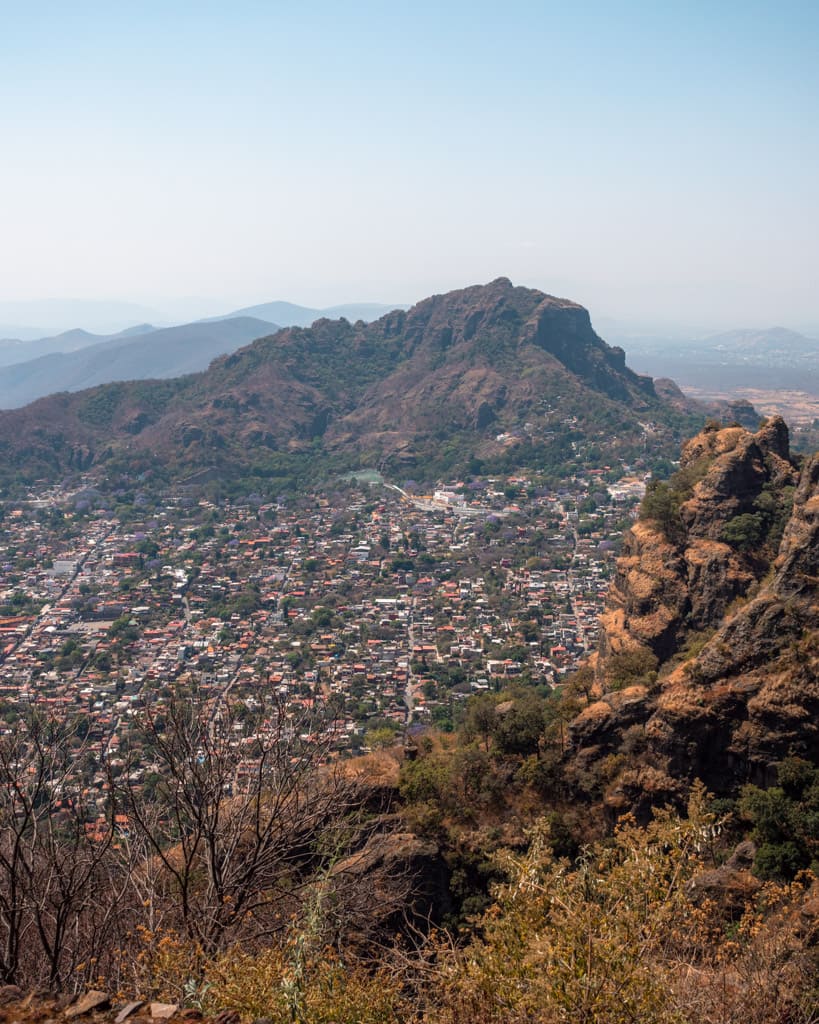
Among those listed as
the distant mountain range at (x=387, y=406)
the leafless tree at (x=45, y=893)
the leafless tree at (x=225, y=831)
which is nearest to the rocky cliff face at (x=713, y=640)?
the leafless tree at (x=225, y=831)

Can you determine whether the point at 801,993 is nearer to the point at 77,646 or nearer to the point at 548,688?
the point at 548,688

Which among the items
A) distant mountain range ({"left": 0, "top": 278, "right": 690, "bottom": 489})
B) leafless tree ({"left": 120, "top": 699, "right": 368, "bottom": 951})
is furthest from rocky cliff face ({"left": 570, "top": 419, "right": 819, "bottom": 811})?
distant mountain range ({"left": 0, "top": 278, "right": 690, "bottom": 489})

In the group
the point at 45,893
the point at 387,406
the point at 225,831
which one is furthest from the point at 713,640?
the point at 387,406

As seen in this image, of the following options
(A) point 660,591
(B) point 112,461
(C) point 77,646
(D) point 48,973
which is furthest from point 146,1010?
(B) point 112,461

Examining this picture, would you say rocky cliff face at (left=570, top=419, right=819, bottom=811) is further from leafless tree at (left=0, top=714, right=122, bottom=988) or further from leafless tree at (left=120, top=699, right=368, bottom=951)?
leafless tree at (left=0, top=714, right=122, bottom=988)

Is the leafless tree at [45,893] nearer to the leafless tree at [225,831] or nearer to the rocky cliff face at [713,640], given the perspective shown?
the leafless tree at [225,831]

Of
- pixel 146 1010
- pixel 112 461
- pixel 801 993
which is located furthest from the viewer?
pixel 112 461
